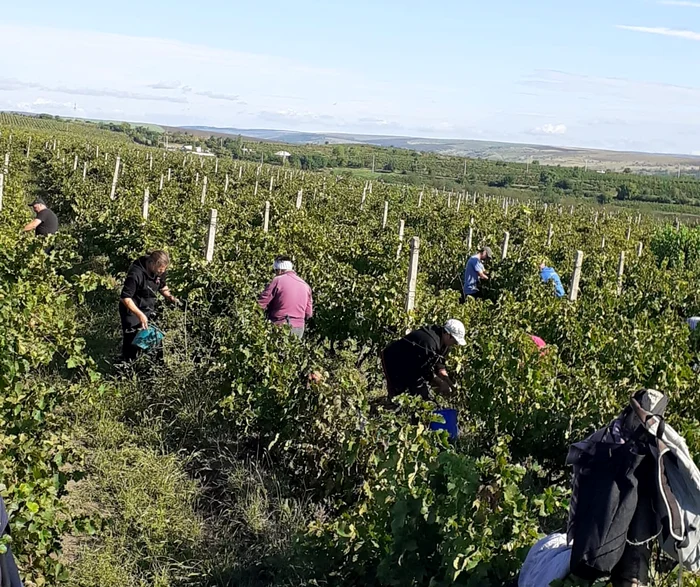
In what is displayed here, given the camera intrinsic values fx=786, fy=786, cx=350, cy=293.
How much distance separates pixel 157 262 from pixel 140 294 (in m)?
0.44

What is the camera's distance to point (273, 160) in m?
77.8

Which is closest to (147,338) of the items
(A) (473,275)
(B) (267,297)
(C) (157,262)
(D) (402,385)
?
(C) (157,262)

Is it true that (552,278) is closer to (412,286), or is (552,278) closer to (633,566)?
(412,286)

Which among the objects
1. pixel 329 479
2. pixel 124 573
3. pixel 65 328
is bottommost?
pixel 124 573

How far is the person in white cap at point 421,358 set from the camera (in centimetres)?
580

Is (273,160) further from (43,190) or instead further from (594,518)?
(594,518)

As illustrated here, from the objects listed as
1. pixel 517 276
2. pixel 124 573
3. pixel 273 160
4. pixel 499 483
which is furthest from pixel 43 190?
pixel 273 160

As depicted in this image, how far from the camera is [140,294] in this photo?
7.64m

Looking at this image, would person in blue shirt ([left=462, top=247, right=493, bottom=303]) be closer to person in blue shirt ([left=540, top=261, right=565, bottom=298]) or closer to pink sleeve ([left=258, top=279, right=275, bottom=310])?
person in blue shirt ([left=540, top=261, right=565, bottom=298])

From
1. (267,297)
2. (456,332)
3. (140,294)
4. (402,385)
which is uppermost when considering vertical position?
(456,332)

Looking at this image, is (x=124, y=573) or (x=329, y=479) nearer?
(x=124, y=573)

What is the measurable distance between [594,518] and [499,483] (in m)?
0.94

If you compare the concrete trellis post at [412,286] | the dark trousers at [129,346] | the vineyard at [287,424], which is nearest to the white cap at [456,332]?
the vineyard at [287,424]

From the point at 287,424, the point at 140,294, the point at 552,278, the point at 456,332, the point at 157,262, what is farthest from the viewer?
A: the point at 552,278
